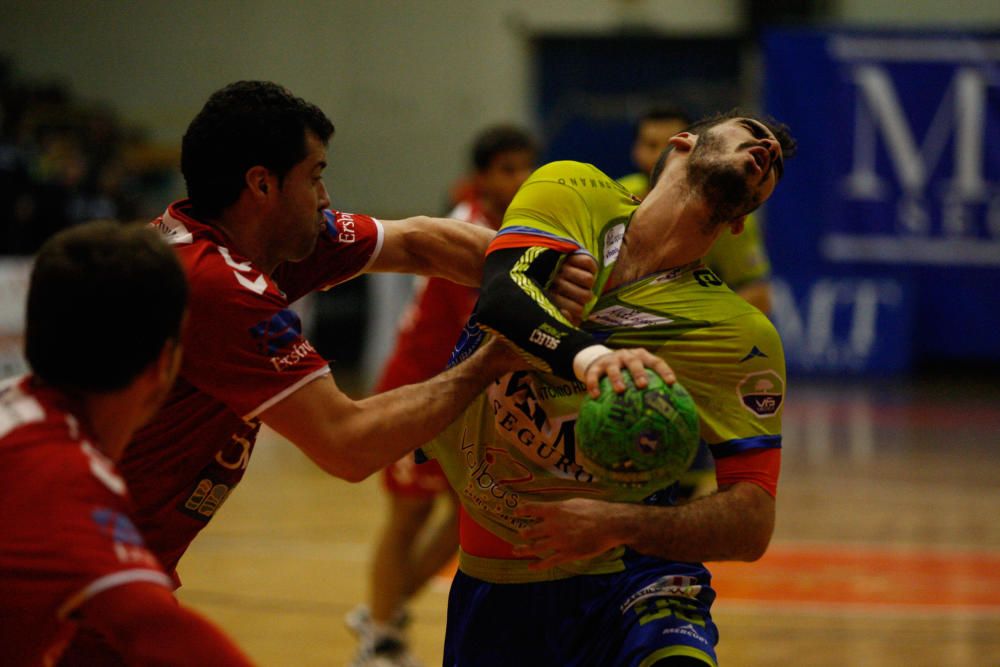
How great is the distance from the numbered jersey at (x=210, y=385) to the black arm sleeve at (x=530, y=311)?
1.41ft

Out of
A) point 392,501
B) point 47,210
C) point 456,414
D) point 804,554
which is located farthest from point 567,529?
point 47,210

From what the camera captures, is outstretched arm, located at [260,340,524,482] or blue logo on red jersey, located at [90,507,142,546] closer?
blue logo on red jersey, located at [90,507,142,546]

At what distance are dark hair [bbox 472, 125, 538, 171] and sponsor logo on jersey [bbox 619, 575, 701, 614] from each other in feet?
11.4

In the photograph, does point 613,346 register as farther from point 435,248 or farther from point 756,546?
point 435,248

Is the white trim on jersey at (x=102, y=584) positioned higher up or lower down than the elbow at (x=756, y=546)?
higher up

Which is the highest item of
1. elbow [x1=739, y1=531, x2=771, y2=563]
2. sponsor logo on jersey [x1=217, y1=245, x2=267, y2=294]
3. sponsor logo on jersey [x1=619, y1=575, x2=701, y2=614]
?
sponsor logo on jersey [x1=217, y1=245, x2=267, y2=294]

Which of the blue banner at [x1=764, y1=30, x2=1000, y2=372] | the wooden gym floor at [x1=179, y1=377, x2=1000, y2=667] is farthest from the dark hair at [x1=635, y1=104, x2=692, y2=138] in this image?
the blue banner at [x1=764, y1=30, x2=1000, y2=372]

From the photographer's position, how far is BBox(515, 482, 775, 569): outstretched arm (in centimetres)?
286

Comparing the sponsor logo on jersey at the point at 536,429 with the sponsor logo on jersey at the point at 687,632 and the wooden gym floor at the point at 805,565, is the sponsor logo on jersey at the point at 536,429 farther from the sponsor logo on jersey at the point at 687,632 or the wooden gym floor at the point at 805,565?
the wooden gym floor at the point at 805,565

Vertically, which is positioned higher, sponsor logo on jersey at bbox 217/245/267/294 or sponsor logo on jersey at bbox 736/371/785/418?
sponsor logo on jersey at bbox 217/245/267/294

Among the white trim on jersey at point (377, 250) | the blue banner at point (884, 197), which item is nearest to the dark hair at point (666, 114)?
the white trim on jersey at point (377, 250)

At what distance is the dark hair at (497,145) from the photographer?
6.33 m

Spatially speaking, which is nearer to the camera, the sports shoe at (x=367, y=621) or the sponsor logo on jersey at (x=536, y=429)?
the sponsor logo on jersey at (x=536, y=429)

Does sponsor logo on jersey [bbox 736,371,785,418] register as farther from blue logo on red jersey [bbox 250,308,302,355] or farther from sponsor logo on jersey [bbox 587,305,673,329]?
blue logo on red jersey [bbox 250,308,302,355]
